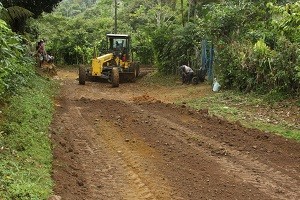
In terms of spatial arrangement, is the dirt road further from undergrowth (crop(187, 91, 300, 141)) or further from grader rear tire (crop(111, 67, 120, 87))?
grader rear tire (crop(111, 67, 120, 87))

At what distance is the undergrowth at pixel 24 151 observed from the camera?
5.35 metres

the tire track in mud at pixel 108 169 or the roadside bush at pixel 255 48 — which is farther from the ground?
the roadside bush at pixel 255 48

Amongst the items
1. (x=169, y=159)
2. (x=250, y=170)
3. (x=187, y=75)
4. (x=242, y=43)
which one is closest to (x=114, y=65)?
(x=187, y=75)

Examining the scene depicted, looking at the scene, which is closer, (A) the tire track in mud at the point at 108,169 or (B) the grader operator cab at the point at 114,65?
(A) the tire track in mud at the point at 108,169

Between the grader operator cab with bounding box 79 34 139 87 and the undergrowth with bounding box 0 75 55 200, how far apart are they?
9.01 m

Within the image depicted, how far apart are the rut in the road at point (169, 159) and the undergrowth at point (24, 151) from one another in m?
0.27

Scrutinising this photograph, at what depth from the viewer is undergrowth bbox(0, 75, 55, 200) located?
5348 mm

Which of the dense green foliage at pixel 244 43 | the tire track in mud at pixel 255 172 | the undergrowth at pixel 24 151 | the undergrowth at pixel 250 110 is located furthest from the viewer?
the dense green foliage at pixel 244 43

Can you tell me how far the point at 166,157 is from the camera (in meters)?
7.71

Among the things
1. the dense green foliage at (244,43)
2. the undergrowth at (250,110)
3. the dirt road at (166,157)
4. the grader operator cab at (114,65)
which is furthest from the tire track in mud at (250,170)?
the grader operator cab at (114,65)

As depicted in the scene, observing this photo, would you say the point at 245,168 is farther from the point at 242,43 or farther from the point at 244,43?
the point at 242,43

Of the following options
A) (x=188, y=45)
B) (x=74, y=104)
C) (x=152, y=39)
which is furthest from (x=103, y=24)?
(x=74, y=104)

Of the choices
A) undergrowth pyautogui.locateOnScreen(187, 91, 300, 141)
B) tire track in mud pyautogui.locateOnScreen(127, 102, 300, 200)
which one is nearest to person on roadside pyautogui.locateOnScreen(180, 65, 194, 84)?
undergrowth pyautogui.locateOnScreen(187, 91, 300, 141)

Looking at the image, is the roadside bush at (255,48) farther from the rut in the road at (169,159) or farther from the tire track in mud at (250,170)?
the tire track in mud at (250,170)
